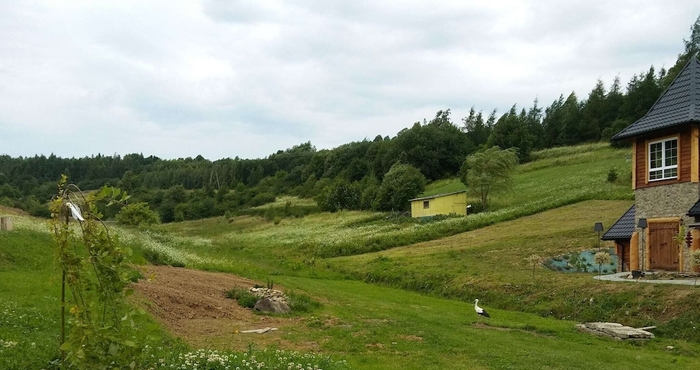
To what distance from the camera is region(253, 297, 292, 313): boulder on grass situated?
19812 mm

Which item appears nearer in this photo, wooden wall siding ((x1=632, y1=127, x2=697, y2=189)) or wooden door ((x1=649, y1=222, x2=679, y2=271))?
wooden wall siding ((x1=632, y1=127, x2=697, y2=189))

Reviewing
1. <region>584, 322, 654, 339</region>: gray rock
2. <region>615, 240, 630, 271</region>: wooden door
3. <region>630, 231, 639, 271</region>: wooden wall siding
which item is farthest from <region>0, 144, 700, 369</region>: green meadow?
<region>615, 240, 630, 271</region>: wooden door

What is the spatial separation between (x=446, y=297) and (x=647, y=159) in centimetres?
1088

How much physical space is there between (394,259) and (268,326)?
23.3 meters

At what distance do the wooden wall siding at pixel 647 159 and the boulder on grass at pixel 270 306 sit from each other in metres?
16.3

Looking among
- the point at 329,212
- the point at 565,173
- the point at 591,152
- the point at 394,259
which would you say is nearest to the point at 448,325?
the point at 394,259

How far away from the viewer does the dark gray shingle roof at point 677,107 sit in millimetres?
24016

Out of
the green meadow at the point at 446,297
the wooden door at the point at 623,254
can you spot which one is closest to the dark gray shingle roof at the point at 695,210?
the green meadow at the point at 446,297

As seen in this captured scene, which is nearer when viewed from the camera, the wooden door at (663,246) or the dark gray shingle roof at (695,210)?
the dark gray shingle roof at (695,210)

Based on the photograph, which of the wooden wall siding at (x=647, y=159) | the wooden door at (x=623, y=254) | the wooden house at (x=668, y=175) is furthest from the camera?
the wooden door at (x=623, y=254)

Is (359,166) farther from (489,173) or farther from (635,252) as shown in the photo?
(635,252)

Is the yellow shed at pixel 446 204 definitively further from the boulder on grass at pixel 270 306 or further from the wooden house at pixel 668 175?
→ the boulder on grass at pixel 270 306

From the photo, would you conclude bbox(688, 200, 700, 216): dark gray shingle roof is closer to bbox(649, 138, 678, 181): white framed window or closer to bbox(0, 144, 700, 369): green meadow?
bbox(649, 138, 678, 181): white framed window

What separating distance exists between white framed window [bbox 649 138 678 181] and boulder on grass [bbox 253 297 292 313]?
16479mm
